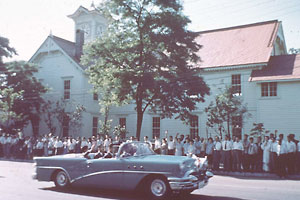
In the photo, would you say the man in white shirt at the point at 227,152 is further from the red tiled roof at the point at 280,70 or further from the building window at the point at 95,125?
the building window at the point at 95,125

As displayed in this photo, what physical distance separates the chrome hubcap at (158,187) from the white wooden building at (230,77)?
1486 centimetres

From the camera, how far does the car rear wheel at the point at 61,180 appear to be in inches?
398

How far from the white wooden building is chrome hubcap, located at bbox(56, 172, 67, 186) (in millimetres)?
13866

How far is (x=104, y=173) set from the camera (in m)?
9.29

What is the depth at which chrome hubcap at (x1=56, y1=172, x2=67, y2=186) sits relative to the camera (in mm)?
10148

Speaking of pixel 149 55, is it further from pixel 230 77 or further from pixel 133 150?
pixel 133 150

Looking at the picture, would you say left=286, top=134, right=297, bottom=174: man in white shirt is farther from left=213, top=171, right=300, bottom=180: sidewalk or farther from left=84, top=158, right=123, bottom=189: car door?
left=84, top=158, right=123, bottom=189: car door

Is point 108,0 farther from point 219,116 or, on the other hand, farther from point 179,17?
point 219,116

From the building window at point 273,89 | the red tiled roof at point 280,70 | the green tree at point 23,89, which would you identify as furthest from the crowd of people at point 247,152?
the green tree at point 23,89

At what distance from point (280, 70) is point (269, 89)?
165 cm

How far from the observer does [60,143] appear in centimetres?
2347

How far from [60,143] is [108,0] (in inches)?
418

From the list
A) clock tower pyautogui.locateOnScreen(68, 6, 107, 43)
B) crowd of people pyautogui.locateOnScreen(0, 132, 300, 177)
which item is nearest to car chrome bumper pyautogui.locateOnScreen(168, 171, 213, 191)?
crowd of people pyautogui.locateOnScreen(0, 132, 300, 177)

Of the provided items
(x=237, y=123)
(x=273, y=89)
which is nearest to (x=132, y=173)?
(x=237, y=123)
